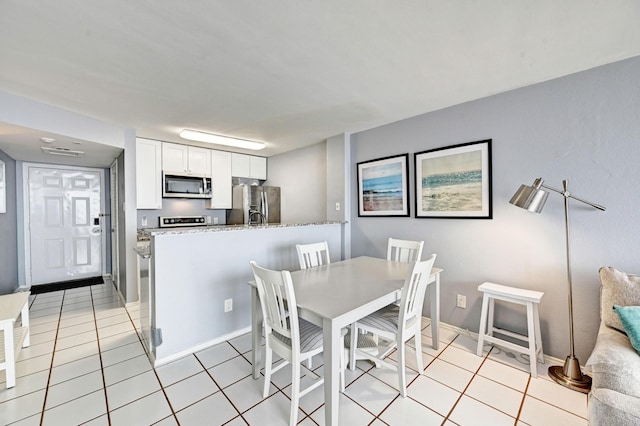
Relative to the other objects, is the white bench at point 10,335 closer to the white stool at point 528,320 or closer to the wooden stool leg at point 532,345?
the white stool at point 528,320

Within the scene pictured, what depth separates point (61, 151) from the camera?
3402mm

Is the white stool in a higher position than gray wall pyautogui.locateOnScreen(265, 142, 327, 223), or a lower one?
lower

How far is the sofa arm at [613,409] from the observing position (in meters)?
1.06

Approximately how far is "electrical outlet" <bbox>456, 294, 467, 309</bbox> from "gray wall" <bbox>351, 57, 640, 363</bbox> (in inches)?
1.7

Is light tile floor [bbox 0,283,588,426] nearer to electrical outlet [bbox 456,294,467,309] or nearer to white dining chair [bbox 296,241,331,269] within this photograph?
electrical outlet [bbox 456,294,467,309]

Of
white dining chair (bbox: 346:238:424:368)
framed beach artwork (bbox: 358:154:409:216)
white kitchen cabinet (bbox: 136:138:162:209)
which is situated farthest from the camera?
white kitchen cabinet (bbox: 136:138:162:209)

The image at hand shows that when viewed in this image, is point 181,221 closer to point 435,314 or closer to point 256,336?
point 256,336

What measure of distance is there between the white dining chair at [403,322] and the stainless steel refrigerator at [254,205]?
3009mm

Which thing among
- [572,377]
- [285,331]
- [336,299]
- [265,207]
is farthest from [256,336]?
[265,207]

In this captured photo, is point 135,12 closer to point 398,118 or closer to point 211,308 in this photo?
point 211,308

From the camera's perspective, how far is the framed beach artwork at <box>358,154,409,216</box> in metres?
3.03

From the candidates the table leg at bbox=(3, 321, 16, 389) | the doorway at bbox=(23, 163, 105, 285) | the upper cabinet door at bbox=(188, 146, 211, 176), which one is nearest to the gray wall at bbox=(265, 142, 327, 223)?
the upper cabinet door at bbox=(188, 146, 211, 176)

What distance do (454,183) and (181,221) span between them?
4.06 metres

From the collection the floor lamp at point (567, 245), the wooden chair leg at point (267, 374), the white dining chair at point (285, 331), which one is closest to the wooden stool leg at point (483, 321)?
the floor lamp at point (567, 245)
